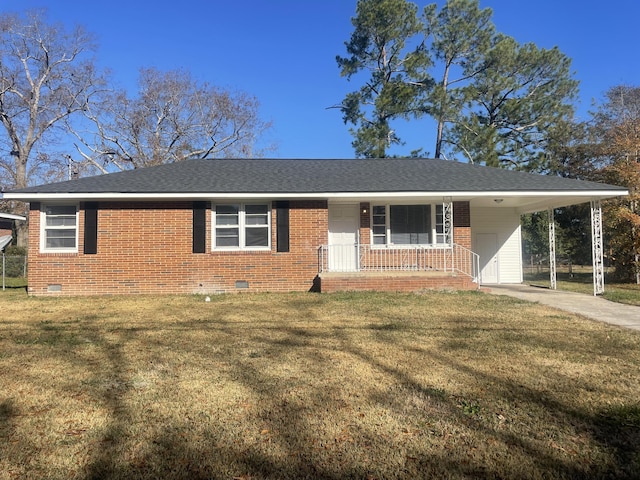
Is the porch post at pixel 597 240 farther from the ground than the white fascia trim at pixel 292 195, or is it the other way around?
the white fascia trim at pixel 292 195

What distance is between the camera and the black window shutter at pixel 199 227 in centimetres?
1191

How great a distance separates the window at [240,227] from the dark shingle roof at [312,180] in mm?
689

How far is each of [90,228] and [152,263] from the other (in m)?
1.87

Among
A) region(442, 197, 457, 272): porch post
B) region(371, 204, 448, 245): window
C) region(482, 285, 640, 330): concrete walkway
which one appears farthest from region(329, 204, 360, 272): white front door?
region(482, 285, 640, 330): concrete walkway

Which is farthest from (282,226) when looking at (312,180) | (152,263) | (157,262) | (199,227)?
(152,263)

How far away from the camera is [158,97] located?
30.3m

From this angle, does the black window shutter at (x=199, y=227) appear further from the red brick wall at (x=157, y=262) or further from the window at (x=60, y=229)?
the window at (x=60, y=229)

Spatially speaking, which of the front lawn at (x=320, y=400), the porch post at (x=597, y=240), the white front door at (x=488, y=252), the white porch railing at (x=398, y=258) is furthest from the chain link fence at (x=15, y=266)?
the porch post at (x=597, y=240)

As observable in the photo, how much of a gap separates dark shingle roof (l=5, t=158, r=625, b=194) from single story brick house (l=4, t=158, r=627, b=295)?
0.05m

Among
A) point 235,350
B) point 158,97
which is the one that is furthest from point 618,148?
point 158,97

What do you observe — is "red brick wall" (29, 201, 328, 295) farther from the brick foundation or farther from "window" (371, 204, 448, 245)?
"window" (371, 204, 448, 245)

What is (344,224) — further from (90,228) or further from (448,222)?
(90,228)

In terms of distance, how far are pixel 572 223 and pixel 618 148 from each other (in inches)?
342

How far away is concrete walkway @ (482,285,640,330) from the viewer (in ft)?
25.5
